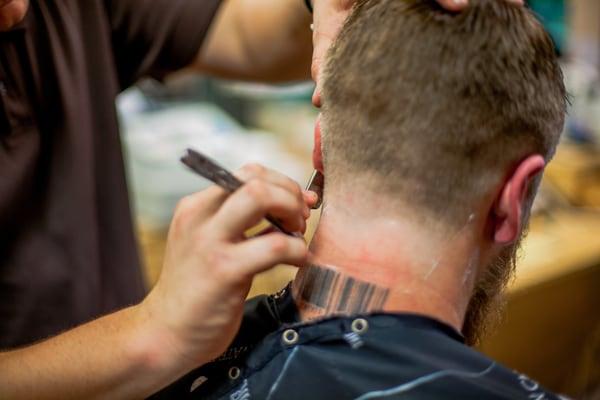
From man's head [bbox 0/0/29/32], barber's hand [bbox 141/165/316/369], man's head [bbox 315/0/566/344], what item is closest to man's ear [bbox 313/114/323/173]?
man's head [bbox 315/0/566/344]

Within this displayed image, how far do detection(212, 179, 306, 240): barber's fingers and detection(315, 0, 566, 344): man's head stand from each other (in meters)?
0.17

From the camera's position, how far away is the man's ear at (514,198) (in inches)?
34.3

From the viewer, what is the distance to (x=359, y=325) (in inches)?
32.6

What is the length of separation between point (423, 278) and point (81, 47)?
89 centimetres

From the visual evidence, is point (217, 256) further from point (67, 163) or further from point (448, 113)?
point (67, 163)

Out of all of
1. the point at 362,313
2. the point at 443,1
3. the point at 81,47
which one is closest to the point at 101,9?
the point at 81,47

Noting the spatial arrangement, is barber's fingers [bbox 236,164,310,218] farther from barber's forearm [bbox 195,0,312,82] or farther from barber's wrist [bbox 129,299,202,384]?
barber's forearm [bbox 195,0,312,82]

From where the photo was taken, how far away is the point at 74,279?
1386mm

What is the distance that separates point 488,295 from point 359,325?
265 mm

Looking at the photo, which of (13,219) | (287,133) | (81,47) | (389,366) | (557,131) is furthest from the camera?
(287,133)

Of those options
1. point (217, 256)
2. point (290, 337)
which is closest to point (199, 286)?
point (217, 256)

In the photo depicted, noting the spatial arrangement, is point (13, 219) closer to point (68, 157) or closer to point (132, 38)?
point (68, 157)

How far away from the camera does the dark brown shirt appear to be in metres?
1.30

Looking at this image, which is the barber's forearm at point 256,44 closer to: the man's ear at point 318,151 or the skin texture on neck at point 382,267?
the man's ear at point 318,151
